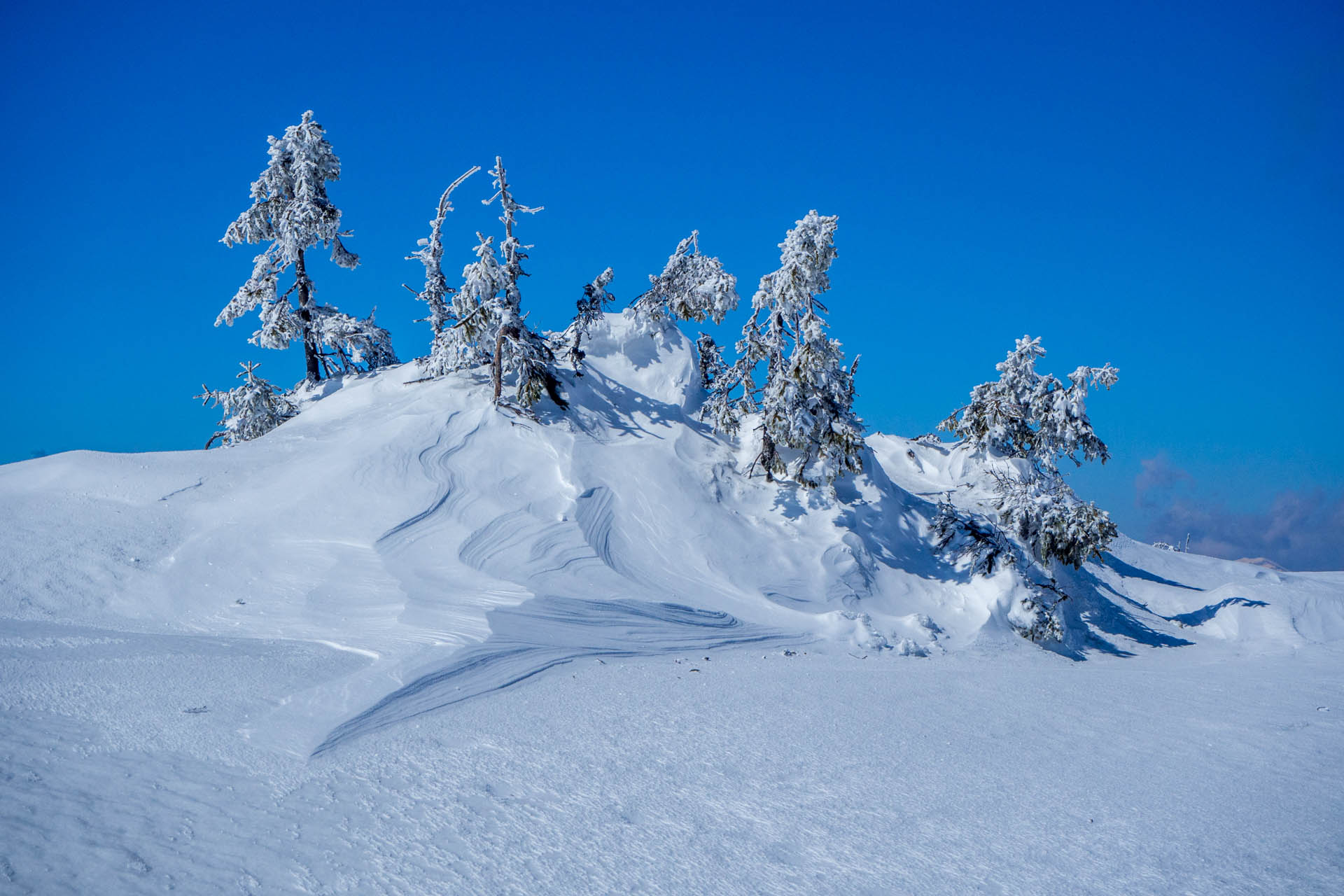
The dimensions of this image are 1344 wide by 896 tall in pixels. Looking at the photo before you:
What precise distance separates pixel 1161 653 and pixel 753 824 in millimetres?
12525

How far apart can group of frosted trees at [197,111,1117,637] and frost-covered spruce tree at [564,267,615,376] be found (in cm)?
3

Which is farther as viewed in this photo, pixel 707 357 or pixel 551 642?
pixel 707 357

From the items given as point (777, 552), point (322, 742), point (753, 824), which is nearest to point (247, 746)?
point (322, 742)

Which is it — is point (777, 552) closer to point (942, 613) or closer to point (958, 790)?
point (942, 613)

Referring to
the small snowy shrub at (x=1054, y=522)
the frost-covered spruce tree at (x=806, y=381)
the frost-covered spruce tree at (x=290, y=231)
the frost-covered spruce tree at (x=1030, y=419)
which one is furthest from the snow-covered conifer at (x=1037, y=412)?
the frost-covered spruce tree at (x=290, y=231)

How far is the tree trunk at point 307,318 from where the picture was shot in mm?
18516

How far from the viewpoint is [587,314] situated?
53.8ft

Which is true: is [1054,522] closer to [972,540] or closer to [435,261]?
[972,540]

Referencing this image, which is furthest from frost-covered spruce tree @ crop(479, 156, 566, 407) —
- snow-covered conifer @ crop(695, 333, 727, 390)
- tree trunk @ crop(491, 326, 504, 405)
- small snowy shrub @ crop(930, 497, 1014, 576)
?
small snowy shrub @ crop(930, 497, 1014, 576)

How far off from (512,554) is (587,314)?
6777 millimetres

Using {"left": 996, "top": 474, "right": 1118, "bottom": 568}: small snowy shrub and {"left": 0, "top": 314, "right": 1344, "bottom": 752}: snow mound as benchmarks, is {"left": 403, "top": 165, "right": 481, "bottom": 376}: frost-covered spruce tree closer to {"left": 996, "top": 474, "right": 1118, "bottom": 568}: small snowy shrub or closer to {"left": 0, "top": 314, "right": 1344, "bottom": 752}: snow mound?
{"left": 0, "top": 314, "right": 1344, "bottom": 752}: snow mound

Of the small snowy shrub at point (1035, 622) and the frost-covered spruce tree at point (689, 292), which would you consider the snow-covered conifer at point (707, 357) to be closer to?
the frost-covered spruce tree at point (689, 292)

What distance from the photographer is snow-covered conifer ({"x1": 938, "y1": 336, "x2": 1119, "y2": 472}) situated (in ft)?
59.5

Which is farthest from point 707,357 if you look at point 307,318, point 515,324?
point 307,318
